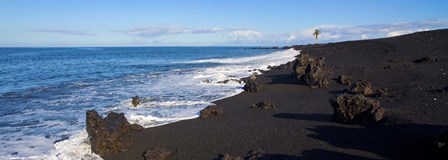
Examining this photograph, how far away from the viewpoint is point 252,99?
16.4m

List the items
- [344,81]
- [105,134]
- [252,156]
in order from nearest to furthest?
[252,156], [105,134], [344,81]

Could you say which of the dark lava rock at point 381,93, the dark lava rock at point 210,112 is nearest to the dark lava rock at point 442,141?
the dark lava rock at point 381,93

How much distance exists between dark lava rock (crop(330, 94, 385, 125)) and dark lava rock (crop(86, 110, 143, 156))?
5.61 meters

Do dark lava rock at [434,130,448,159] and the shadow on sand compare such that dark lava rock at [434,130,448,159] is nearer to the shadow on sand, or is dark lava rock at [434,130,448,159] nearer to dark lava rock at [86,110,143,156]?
the shadow on sand

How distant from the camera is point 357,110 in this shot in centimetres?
1044

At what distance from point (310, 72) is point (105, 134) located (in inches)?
430

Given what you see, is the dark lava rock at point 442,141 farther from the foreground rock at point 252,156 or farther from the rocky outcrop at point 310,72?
the rocky outcrop at point 310,72

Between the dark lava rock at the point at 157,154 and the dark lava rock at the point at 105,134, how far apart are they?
1.06 meters

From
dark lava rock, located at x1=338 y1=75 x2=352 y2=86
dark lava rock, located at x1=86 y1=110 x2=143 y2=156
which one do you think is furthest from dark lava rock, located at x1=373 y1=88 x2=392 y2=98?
dark lava rock, located at x1=86 y1=110 x2=143 y2=156

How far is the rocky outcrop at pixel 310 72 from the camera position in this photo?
58.5 feet

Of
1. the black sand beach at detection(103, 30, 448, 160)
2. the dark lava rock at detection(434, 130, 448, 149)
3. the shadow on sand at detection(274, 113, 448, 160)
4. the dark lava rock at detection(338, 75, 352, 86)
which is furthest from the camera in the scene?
the dark lava rock at detection(338, 75, 352, 86)

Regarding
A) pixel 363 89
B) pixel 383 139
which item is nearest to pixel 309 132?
pixel 383 139

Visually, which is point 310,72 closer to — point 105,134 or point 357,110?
point 357,110

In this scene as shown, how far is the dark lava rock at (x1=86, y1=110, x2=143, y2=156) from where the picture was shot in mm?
9609
